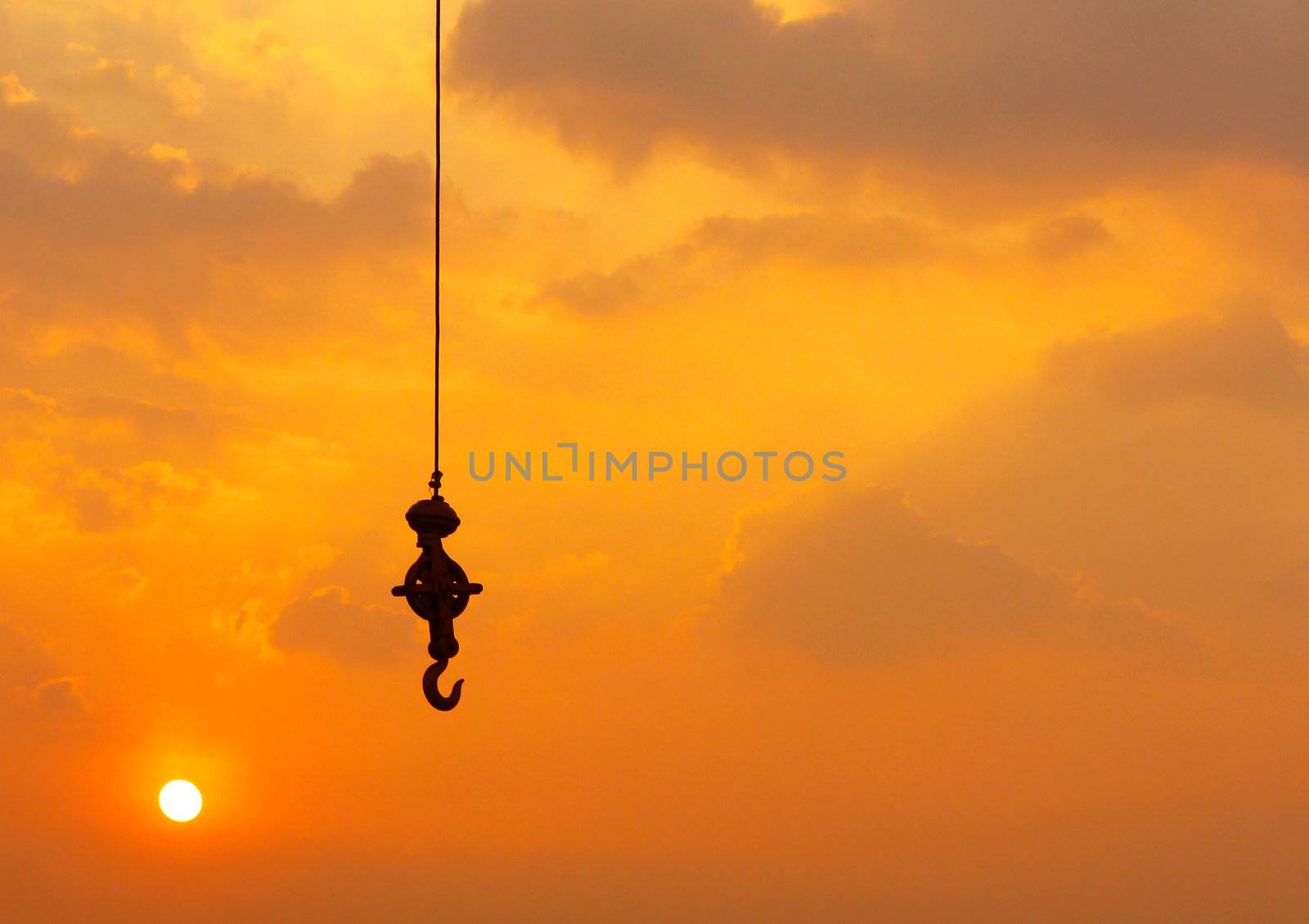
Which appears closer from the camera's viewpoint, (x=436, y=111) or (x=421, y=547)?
(x=436, y=111)

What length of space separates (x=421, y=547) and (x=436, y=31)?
3852 millimetres

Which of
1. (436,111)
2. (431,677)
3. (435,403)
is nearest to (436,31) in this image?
(436,111)

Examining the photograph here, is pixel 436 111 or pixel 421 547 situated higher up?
pixel 436 111

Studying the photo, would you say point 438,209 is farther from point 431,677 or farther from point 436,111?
point 431,677

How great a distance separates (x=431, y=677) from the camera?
1900 centimetres

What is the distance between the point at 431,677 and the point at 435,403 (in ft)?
7.05

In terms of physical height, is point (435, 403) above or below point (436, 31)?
below

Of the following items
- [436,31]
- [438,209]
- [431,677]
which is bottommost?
[431,677]

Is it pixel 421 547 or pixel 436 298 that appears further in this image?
pixel 421 547

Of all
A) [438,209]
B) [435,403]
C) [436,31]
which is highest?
[436,31]

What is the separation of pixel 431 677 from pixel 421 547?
983 millimetres

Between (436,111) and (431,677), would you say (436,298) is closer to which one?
(436,111)

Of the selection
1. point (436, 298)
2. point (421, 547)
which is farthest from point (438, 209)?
point (421, 547)

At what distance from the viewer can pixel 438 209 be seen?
18391mm
